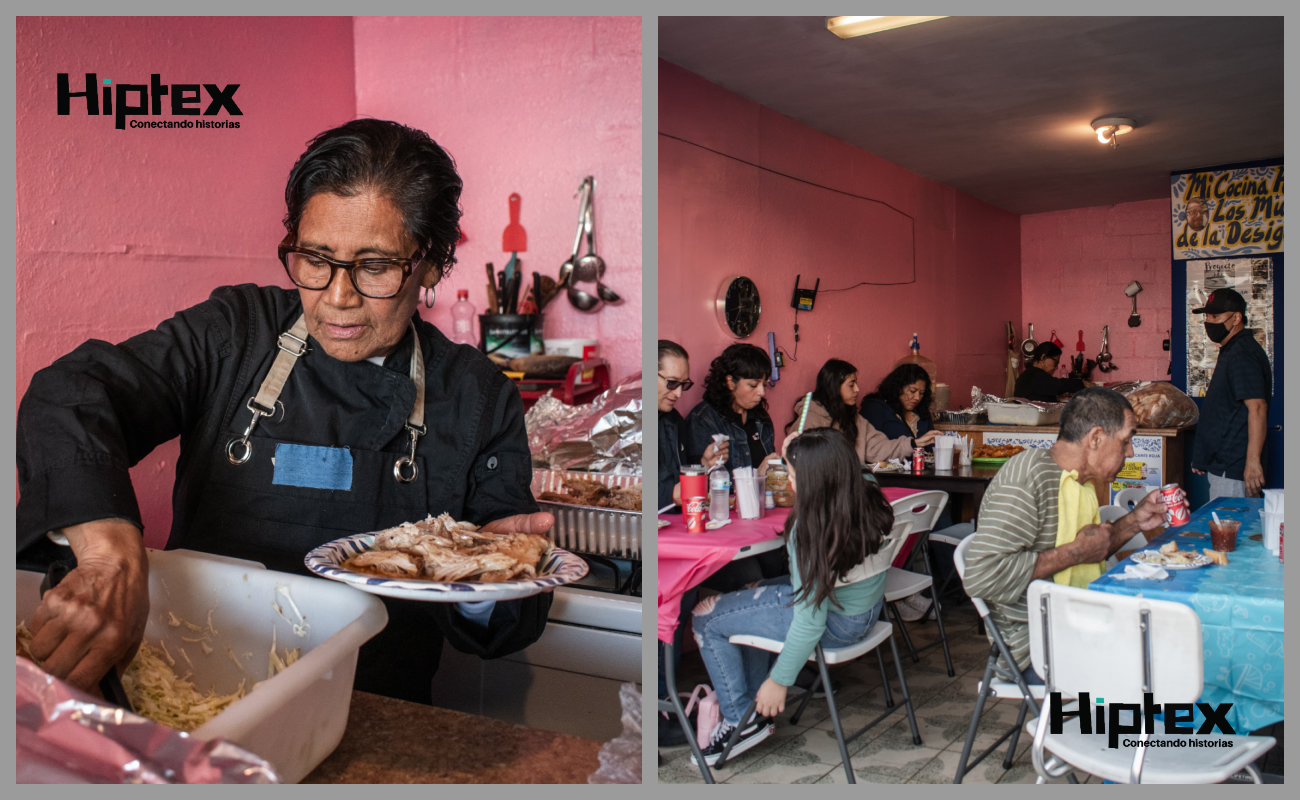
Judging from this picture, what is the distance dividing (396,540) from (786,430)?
3.22 meters

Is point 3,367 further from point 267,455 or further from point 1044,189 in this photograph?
point 1044,189

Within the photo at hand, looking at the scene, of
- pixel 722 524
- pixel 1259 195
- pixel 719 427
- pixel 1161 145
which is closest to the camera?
pixel 722 524

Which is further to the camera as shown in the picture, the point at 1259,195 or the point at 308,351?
the point at 1259,195

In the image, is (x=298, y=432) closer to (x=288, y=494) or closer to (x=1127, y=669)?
(x=288, y=494)

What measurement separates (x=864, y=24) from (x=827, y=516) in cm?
173

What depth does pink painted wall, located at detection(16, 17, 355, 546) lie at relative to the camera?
1.17 metres

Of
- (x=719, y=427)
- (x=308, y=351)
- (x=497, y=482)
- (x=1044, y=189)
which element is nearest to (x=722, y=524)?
(x=719, y=427)

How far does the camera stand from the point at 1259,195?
541cm

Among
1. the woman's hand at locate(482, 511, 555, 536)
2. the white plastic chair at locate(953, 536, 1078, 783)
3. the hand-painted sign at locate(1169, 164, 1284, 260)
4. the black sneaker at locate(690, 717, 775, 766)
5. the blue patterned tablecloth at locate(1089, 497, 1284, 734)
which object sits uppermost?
the hand-painted sign at locate(1169, 164, 1284, 260)

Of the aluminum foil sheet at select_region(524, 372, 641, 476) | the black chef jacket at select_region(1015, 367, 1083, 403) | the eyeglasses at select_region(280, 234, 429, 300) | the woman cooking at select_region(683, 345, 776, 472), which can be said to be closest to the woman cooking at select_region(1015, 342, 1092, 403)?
the black chef jacket at select_region(1015, 367, 1083, 403)

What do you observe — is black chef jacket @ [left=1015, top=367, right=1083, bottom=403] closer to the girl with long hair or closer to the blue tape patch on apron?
the girl with long hair

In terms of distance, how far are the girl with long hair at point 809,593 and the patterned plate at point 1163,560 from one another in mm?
602

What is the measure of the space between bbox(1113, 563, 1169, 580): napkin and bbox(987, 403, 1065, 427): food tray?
3006mm

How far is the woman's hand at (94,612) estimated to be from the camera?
766mm
